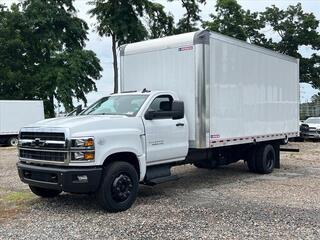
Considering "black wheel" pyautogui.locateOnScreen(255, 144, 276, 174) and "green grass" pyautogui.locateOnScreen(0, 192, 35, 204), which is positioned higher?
"black wheel" pyautogui.locateOnScreen(255, 144, 276, 174)

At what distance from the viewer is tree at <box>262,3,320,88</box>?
32125 millimetres

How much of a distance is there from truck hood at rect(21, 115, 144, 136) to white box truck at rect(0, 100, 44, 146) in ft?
67.8

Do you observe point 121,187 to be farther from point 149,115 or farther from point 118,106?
point 118,106

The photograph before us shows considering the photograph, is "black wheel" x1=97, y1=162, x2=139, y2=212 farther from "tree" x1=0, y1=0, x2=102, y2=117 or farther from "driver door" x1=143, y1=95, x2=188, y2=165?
"tree" x1=0, y1=0, x2=102, y2=117

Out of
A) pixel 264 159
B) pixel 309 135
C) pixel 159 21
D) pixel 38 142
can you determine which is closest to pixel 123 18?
pixel 159 21

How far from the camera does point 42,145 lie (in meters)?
7.75

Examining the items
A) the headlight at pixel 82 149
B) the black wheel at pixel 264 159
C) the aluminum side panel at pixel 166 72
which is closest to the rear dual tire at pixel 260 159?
the black wheel at pixel 264 159

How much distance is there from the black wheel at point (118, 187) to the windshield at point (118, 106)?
1.18 meters

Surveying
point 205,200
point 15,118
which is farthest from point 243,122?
point 15,118

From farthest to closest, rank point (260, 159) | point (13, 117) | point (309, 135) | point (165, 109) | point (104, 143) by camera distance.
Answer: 1. point (13, 117)
2. point (309, 135)
3. point (260, 159)
4. point (165, 109)
5. point (104, 143)

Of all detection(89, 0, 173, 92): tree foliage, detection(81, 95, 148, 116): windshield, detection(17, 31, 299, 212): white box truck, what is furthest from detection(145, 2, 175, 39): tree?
detection(81, 95, 148, 116): windshield

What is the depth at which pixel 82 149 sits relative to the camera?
7.39 metres

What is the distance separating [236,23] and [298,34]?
15.1 feet

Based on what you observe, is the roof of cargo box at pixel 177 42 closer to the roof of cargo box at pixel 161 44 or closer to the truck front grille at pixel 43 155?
the roof of cargo box at pixel 161 44
